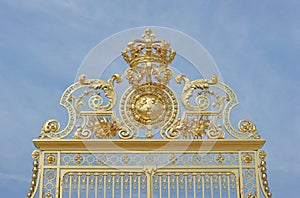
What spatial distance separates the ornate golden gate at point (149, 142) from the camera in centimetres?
554

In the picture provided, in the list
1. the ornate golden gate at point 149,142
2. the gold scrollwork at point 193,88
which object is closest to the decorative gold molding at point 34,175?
the ornate golden gate at point 149,142

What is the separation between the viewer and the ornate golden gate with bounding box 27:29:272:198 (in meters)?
5.54

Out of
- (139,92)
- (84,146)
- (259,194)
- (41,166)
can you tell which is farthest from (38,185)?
(259,194)

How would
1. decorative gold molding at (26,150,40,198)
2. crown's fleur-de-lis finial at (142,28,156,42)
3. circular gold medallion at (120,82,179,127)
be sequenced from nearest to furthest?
decorative gold molding at (26,150,40,198), circular gold medallion at (120,82,179,127), crown's fleur-de-lis finial at (142,28,156,42)

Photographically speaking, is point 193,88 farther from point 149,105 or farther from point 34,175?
point 34,175

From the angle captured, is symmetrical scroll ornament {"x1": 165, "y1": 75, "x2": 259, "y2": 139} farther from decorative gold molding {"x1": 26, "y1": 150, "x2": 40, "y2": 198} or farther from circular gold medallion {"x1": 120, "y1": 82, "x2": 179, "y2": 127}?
decorative gold molding {"x1": 26, "y1": 150, "x2": 40, "y2": 198}

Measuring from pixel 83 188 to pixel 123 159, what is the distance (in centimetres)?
50

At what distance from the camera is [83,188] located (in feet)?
18.1

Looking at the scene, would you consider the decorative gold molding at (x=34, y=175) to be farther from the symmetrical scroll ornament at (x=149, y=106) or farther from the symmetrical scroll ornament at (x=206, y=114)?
the symmetrical scroll ornament at (x=206, y=114)

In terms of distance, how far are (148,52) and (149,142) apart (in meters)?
0.99

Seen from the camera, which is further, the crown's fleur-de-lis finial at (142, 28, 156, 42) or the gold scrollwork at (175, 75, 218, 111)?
Answer: the crown's fleur-de-lis finial at (142, 28, 156, 42)

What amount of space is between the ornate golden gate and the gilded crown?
2 cm

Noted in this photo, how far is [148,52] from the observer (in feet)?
19.2

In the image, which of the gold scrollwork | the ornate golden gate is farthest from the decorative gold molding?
the gold scrollwork
